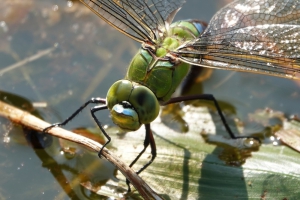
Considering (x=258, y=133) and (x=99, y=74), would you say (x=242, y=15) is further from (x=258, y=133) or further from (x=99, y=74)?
(x=99, y=74)

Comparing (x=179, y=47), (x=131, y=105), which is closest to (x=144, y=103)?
(x=131, y=105)

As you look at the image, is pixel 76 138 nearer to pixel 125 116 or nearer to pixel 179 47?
pixel 125 116

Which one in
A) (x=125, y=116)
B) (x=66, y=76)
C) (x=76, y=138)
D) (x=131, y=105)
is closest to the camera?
(x=125, y=116)

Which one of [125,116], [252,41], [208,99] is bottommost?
[125,116]

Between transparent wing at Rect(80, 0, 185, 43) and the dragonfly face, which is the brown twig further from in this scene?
transparent wing at Rect(80, 0, 185, 43)

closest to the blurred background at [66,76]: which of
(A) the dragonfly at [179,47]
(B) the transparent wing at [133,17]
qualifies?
(A) the dragonfly at [179,47]

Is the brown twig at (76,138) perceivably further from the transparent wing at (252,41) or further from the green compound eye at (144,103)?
the transparent wing at (252,41)
